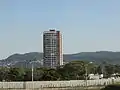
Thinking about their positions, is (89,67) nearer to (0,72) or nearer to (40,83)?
(0,72)

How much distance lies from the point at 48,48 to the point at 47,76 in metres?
113

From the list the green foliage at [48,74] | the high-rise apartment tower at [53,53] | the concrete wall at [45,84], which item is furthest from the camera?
the high-rise apartment tower at [53,53]

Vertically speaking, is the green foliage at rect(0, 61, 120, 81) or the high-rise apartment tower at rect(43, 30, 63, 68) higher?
the high-rise apartment tower at rect(43, 30, 63, 68)

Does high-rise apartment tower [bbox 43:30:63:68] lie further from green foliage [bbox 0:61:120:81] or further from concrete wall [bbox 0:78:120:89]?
concrete wall [bbox 0:78:120:89]

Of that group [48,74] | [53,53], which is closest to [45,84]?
[48,74]

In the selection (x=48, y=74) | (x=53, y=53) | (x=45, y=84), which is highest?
(x=53, y=53)

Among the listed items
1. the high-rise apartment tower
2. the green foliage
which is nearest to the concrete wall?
the green foliage

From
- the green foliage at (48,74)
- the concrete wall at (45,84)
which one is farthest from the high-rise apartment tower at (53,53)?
the concrete wall at (45,84)

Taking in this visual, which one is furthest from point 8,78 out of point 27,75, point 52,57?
point 52,57

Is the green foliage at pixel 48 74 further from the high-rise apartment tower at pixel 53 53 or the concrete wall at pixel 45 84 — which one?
the high-rise apartment tower at pixel 53 53

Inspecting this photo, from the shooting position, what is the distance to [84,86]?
6178cm

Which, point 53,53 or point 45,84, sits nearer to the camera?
point 45,84

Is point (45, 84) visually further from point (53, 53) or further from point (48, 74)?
point (53, 53)

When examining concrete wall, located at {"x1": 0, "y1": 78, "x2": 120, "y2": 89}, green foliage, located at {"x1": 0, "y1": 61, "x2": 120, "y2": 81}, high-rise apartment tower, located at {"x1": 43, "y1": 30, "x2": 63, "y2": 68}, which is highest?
high-rise apartment tower, located at {"x1": 43, "y1": 30, "x2": 63, "y2": 68}
